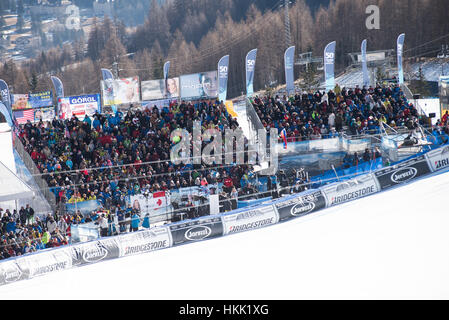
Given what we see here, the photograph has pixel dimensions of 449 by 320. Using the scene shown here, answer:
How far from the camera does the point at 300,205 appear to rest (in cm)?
1505

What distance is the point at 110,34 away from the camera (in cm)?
5231

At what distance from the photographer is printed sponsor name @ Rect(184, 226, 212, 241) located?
553 inches

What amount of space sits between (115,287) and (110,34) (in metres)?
44.8

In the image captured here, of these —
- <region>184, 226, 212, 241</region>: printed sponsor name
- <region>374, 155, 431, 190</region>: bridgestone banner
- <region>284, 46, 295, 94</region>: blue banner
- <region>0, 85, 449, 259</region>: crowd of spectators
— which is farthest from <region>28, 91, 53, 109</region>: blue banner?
<region>374, 155, 431, 190</region>: bridgestone banner

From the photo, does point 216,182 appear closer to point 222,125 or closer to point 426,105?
point 222,125

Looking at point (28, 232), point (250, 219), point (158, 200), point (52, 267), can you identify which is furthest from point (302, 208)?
point (28, 232)

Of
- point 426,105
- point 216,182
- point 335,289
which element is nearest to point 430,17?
point 426,105

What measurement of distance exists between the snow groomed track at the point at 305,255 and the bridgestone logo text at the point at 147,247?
0.35 ft

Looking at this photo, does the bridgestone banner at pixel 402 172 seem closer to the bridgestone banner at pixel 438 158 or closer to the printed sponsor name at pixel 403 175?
the printed sponsor name at pixel 403 175

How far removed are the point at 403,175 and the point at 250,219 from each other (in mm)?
4870

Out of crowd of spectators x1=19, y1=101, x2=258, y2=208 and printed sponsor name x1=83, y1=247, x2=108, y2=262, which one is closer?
printed sponsor name x1=83, y1=247, x2=108, y2=262

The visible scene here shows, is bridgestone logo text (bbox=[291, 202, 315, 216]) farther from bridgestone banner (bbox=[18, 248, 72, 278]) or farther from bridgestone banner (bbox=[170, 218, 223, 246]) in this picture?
bridgestone banner (bbox=[18, 248, 72, 278])

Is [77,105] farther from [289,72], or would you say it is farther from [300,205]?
[300,205]

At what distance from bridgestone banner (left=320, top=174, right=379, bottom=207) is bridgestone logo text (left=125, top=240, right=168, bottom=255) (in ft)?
16.0
